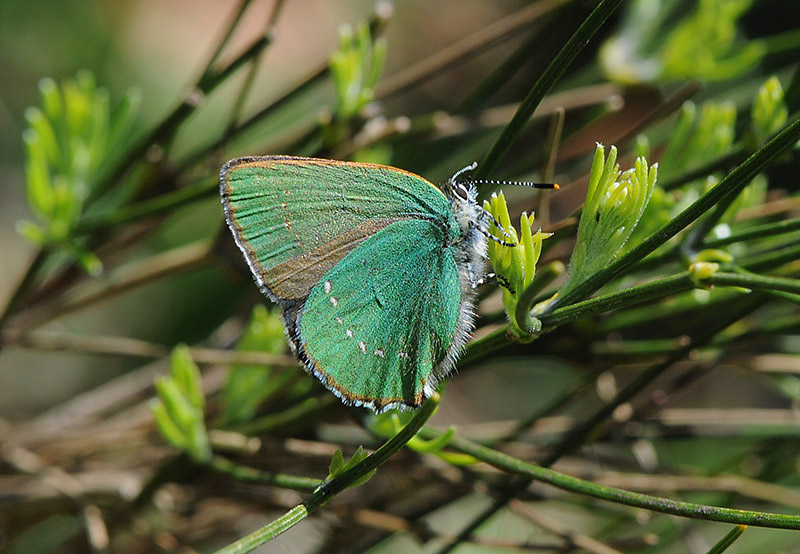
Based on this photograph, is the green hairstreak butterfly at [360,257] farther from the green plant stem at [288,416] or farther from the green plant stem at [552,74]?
the green plant stem at [552,74]

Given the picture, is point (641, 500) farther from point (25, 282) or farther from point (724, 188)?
point (25, 282)

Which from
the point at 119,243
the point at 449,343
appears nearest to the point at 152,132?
the point at 119,243

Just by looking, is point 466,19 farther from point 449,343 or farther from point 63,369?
point 449,343

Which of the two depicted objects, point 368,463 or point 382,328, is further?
point 382,328

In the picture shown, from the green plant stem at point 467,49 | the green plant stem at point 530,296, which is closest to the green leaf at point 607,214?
the green plant stem at point 530,296

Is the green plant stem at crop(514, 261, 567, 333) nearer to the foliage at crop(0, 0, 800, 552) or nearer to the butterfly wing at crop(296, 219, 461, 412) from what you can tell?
the foliage at crop(0, 0, 800, 552)

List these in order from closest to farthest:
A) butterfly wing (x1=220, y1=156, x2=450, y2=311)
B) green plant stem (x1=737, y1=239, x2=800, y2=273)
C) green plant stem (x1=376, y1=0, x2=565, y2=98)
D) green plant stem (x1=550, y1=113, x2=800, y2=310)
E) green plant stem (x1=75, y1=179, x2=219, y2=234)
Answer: green plant stem (x1=550, y1=113, x2=800, y2=310) < green plant stem (x1=737, y1=239, x2=800, y2=273) < butterfly wing (x1=220, y1=156, x2=450, y2=311) < green plant stem (x1=75, y1=179, x2=219, y2=234) < green plant stem (x1=376, y1=0, x2=565, y2=98)

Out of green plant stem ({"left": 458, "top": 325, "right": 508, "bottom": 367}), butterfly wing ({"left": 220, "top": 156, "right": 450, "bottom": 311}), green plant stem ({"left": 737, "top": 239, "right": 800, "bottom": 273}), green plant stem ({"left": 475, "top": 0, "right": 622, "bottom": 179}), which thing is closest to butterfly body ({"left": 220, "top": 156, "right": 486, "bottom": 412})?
butterfly wing ({"left": 220, "top": 156, "right": 450, "bottom": 311})
